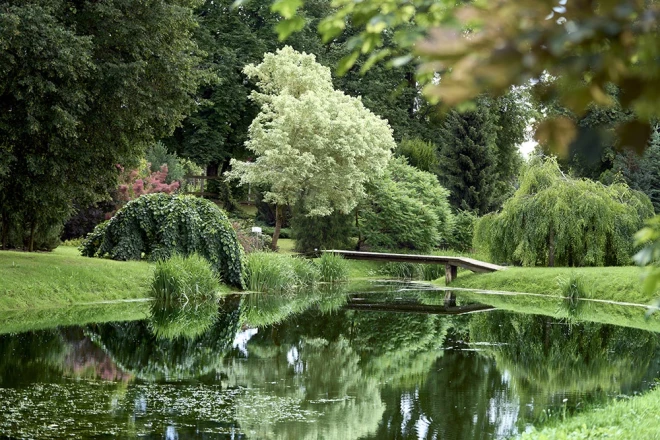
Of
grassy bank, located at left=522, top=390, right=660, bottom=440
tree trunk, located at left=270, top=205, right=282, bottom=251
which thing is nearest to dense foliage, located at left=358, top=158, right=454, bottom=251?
tree trunk, located at left=270, top=205, right=282, bottom=251

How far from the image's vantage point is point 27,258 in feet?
53.9

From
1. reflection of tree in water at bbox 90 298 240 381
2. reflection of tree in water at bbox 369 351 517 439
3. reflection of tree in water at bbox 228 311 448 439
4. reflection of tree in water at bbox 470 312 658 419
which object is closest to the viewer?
reflection of tree in water at bbox 369 351 517 439

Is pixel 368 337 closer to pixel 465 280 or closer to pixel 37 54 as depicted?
pixel 37 54

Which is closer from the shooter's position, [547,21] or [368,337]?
[547,21]

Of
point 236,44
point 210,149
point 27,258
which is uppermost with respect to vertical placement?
point 236,44

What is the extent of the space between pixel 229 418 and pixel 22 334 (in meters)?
5.89

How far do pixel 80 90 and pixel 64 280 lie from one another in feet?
12.8

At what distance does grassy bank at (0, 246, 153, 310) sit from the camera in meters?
14.5

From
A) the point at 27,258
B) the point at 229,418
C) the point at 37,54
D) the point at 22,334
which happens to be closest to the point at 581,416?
the point at 229,418

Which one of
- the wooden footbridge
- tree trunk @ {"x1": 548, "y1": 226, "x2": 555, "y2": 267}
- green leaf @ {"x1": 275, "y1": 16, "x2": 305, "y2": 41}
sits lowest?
the wooden footbridge

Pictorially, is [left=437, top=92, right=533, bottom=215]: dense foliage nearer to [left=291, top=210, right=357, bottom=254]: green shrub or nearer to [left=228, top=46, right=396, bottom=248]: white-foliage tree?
[left=228, top=46, right=396, bottom=248]: white-foliage tree

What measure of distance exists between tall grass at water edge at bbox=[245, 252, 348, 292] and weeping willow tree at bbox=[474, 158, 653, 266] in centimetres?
548

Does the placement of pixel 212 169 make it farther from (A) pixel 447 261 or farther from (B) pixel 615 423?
(B) pixel 615 423

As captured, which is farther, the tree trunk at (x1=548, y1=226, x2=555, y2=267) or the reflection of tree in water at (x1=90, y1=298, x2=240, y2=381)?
the tree trunk at (x1=548, y1=226, x2=555, y2=267)
